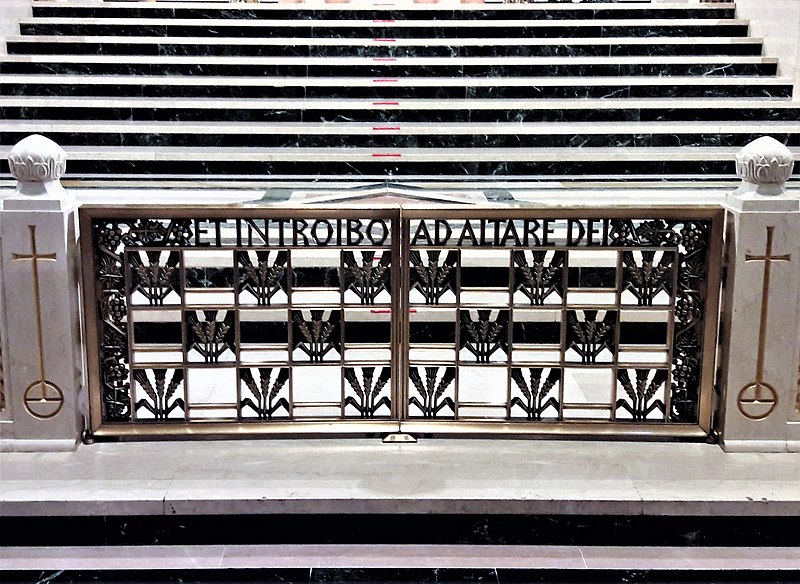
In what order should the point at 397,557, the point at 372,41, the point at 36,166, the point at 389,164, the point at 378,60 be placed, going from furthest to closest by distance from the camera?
the point at 372,41, the point at 378,60, the point at 389,164, the point at 36,166, the point at 397,557

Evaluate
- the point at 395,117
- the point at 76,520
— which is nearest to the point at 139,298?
the point at 76,520

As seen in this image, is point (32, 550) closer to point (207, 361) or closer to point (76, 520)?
point (76, 520)

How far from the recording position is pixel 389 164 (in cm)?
738

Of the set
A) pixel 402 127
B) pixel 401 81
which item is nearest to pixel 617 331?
pixel 402 127

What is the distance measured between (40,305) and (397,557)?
4.74 feet

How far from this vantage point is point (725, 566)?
2.84m

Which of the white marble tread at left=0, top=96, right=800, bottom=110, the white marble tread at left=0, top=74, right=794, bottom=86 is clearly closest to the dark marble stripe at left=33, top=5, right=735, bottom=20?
the white marble tread at left=0, top=74, right=794, bottom=86

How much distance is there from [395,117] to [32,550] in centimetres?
573

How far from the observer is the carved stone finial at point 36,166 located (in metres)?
2.98

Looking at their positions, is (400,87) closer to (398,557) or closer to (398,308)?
(398,308)

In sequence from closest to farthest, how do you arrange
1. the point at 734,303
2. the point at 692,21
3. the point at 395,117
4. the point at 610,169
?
the point at 734,303, the point at 610,169, the point at 395,117, the point at 692,21

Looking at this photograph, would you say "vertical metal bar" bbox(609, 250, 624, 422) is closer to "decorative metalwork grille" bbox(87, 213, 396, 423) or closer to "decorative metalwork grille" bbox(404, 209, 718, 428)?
"decorative metalwork grille" bbox(404, 209, 718, 428)

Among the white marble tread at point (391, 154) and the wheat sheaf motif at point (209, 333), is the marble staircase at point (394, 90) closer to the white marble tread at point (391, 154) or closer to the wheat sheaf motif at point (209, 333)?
the white marble tread at point (391, 154)

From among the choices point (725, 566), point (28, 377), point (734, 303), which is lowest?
point (725, 566)
